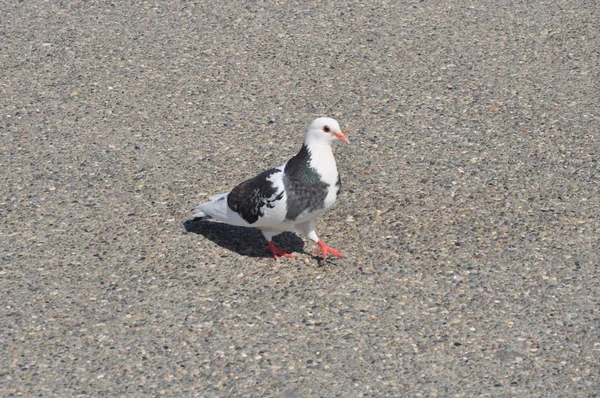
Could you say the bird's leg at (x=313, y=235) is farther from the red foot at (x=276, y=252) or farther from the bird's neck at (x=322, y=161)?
the bird's neck at (x=322, y=161)

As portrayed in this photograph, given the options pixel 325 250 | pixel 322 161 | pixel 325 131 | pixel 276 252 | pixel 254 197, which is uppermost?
pixel 325 131

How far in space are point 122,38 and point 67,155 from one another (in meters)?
2.48

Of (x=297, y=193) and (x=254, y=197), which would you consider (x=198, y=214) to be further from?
(x=297, y=193)

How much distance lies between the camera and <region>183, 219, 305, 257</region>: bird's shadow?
6.86 m

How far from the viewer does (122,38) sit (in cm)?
1023

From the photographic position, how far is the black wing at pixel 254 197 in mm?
6395

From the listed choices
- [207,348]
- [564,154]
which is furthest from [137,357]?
[564,154]

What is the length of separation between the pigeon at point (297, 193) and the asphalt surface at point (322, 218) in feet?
1.02

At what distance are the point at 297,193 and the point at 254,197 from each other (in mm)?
336

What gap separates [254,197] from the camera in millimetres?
6469

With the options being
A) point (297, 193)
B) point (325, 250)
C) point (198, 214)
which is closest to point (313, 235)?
point (325, 250)

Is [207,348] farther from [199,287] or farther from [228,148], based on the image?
[228,148]

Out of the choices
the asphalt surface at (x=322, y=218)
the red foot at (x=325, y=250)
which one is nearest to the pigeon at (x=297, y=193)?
the red foot at (x=325, y=250)

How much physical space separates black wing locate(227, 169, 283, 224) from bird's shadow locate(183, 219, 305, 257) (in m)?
0.38
